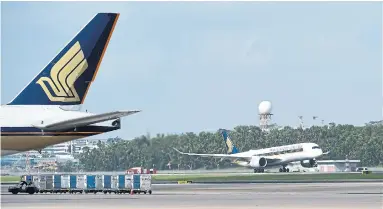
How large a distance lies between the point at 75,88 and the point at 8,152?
Result: 6467mm

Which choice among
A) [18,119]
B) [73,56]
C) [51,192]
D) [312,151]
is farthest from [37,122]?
[312,151]

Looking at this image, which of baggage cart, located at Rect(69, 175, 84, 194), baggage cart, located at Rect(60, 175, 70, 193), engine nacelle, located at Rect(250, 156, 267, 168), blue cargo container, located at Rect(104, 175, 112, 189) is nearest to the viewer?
blue cargo container, located at Rect(104, 175, 112, 189)

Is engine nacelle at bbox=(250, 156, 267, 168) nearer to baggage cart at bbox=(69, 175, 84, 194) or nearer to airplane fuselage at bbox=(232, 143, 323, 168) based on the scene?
A: airplane fuselage at bbox=(232, 143, 323, 168)

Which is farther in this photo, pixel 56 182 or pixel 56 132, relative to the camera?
pixel 56 182

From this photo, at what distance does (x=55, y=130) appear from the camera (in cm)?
6438

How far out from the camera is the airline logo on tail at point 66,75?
6625cm

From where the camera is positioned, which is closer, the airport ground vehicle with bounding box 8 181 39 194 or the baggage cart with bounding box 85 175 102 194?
the airport ground vehicle with bounding box 8 181 39 194

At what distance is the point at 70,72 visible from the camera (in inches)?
2616

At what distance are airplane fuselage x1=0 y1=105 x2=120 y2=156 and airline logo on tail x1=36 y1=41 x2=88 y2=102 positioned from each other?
5.98 feet

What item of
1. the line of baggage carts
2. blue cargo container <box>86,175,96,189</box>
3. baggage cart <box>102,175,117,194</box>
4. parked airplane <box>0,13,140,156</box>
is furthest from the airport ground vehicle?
parked airplane <box>0,13,140,156</box>

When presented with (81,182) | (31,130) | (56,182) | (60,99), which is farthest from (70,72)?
(56,182)

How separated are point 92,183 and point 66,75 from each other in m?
15.7

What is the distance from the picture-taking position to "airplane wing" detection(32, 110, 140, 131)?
61284 millimetres

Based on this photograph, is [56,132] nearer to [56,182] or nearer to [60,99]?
[60,99]
